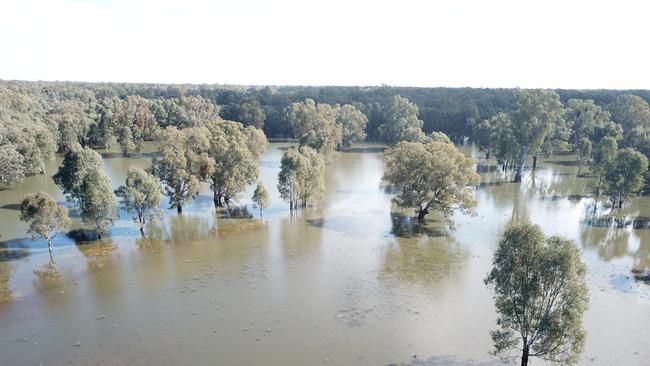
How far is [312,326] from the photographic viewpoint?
2520 cm

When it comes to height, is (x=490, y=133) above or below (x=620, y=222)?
above

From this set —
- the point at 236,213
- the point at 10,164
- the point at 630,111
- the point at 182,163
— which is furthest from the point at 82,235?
the point at 630,111

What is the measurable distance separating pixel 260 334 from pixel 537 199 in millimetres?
41991

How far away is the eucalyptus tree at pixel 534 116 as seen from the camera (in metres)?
61.1

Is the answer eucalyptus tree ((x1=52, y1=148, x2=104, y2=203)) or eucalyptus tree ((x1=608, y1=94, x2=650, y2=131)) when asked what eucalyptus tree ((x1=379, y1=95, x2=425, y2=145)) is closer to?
eucalyptus tree ((x1=608, y1=94, x2=650, y2=131))

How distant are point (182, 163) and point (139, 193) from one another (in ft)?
20.7

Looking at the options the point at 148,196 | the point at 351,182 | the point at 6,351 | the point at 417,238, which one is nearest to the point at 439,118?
the point at 351,182

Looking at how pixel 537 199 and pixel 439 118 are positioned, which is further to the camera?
pixel 439 118

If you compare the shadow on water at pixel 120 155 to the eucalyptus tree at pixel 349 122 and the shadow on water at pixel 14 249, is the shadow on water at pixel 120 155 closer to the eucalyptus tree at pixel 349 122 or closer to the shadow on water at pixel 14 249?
the eucalyptus tree at pixel 349 122

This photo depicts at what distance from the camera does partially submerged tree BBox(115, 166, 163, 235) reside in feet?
125

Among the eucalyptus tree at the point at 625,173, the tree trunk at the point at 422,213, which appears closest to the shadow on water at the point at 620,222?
the eucalyptus tree at the point at 625,173

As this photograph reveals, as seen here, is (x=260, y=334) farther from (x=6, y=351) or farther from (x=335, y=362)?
(x=6, y=351)

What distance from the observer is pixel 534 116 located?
61562 mm

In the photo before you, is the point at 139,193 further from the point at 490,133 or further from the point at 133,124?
the point at 133,124
